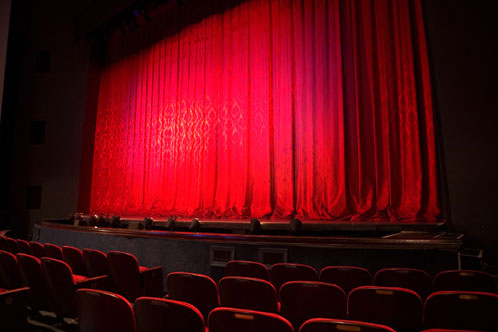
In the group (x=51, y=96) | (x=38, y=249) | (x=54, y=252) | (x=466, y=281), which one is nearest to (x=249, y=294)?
(x=466, y=281)

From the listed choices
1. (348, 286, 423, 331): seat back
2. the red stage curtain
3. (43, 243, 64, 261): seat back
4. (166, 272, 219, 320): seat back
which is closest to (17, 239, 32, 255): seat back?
(43, 243, 64, 261): seat back

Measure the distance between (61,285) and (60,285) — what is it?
12 millimetres

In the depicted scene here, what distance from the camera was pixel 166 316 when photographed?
4.04 ft

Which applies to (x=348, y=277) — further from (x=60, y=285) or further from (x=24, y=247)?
(x=24, y=247)

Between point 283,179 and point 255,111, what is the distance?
1.34 meters

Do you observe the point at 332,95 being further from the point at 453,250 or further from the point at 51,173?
the point at 51,173

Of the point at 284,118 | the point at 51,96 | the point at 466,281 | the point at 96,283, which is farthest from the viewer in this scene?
the point at 51,96

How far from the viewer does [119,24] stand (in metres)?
7.34

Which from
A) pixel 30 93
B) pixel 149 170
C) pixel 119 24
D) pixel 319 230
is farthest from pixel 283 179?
pixel 30 93

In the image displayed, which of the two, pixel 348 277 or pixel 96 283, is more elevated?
pixel 348 277

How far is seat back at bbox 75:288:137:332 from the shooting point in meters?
1.30

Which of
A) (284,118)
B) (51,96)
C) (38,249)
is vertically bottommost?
(38,249)

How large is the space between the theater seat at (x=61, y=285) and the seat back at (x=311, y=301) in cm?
139

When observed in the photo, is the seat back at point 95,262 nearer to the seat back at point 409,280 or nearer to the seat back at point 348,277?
the seat back at point 348,277
